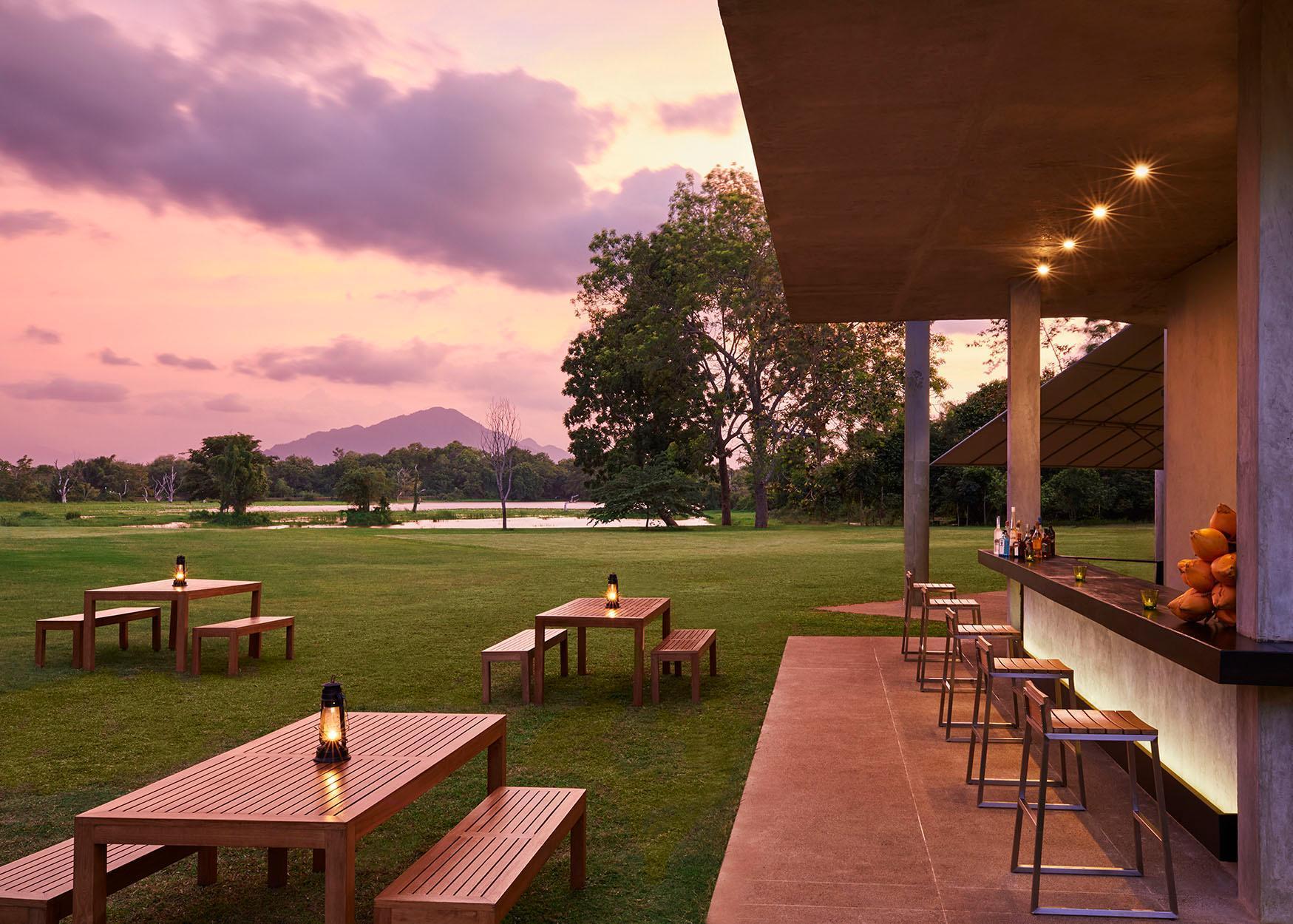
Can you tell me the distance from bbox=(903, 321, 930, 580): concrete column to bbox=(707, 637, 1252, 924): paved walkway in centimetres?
699

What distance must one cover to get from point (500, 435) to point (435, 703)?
39.9 m

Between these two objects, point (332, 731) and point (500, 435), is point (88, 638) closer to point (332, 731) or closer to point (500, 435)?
point (332, 731)

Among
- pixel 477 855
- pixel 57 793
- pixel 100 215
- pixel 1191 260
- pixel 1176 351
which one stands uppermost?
pixel 100 215

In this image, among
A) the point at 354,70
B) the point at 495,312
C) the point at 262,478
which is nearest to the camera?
the point at 354,70

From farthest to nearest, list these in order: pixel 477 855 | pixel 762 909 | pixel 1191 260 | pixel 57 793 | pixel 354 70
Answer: pixel 354 70 < pixel 1191 260 < pixel 57 793 < pixel 762 909 < pixel 477 855

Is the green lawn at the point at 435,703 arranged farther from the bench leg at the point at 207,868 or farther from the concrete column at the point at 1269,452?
the concrete column at the point at 1269,452

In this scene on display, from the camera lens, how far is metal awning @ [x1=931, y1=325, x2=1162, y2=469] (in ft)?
40.1

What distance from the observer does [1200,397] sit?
342 inches

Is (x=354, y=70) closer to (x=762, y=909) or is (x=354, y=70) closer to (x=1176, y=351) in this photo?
(x=1176, y=351)

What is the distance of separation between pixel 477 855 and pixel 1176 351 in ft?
28.1

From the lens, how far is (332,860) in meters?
2.65

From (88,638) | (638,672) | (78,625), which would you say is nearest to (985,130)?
(638,672)

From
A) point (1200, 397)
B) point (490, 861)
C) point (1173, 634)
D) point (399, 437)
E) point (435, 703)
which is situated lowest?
point (435, 703)

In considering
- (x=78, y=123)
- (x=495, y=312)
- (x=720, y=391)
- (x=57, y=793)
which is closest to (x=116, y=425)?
(x=78, y=123)
